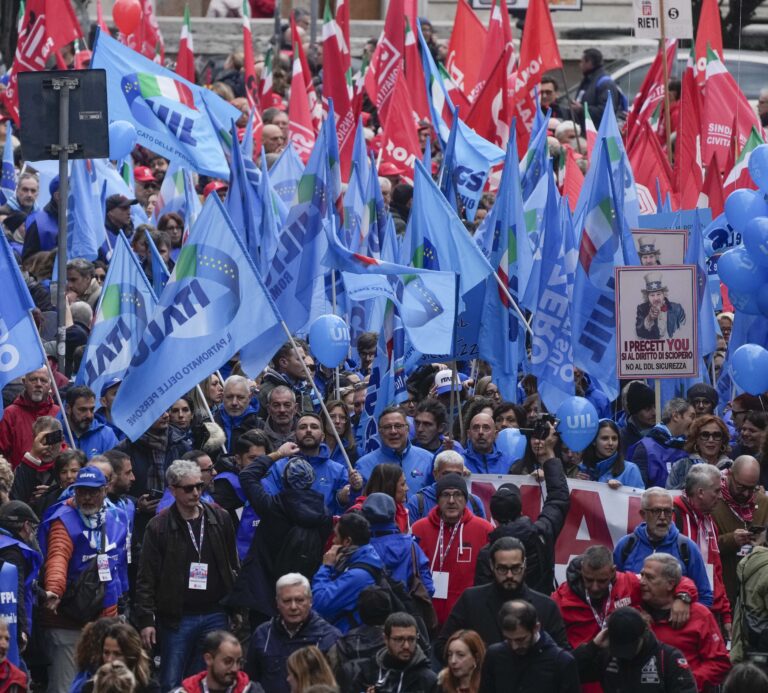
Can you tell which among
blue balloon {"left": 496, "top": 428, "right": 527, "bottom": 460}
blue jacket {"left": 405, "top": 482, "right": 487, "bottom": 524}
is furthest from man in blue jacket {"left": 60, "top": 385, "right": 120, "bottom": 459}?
blue balloon {"left": 496, "top": 428, "right": 527, "bottom": 460}

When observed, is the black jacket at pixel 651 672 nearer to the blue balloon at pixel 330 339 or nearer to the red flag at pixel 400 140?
the blue balloon at pixel 330 339

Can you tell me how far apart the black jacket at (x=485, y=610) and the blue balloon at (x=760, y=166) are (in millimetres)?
5827

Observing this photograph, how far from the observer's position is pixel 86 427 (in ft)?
45.0

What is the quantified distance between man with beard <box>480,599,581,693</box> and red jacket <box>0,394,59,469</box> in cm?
Result: 406

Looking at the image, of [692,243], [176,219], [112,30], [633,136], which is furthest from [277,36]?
[692,243]

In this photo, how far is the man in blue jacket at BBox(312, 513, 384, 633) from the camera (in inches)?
447

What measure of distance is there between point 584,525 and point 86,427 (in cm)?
300

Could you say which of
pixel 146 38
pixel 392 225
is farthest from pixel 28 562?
pixel 146 38

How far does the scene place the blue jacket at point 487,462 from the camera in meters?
13.5

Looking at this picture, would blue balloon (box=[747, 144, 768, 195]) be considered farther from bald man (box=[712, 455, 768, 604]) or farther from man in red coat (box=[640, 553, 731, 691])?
man in red coat (box=[640, 553, 731, 691])

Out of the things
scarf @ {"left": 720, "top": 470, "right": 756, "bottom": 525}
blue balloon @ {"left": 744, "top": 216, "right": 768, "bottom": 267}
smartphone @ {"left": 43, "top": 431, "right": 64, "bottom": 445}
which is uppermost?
blue balloon @ {"left": 744, "top": 216, "right": 768, "bottom": 267}

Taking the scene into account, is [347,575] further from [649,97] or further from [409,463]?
[649,97]

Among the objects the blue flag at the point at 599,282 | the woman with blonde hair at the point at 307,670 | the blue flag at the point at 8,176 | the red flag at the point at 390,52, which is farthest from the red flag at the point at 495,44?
the woman with blonde hair at the point at 307,670

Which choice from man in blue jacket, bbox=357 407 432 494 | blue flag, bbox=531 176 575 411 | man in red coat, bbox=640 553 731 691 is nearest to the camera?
man in red coat, bbox=640 553 731 691
